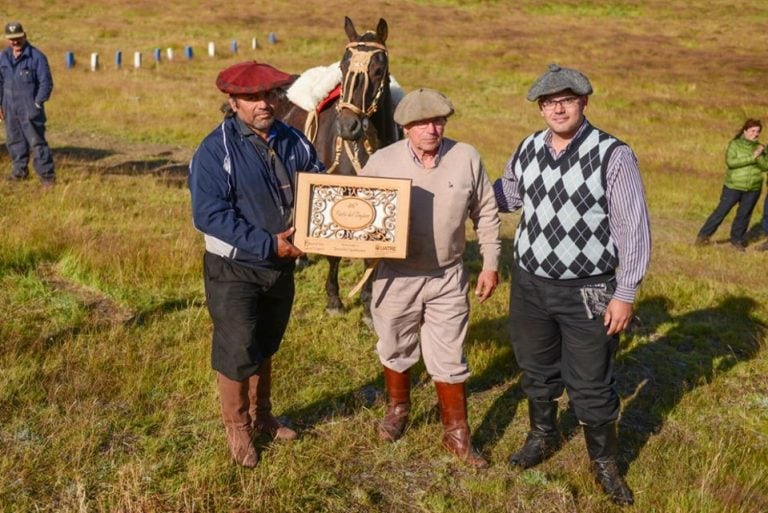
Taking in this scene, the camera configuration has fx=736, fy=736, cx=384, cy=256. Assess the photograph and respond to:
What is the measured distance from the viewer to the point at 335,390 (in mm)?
5125

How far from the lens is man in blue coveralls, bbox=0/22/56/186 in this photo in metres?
9.93

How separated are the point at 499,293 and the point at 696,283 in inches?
94.3

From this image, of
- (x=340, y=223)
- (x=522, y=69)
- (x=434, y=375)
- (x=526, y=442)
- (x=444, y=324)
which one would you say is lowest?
(x=522, y=69)

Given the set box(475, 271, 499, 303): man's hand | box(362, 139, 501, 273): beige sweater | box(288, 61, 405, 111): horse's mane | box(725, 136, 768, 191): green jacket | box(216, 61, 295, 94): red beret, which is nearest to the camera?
box(216, 61, 295, 94): red beret

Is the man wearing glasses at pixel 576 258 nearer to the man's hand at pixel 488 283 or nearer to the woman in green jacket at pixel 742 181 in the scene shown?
the man's hand at pixel 488 283

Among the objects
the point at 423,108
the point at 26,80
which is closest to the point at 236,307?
the point at 423,108

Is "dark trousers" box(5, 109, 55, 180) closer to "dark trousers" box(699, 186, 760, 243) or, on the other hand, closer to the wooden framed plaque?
the wooden framed plaque

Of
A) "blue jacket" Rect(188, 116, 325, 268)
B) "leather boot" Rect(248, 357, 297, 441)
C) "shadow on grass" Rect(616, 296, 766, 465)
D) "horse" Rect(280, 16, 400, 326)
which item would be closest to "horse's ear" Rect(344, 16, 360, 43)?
"horse" Rect(280, 16, 400, 326)

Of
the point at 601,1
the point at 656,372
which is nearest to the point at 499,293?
the point at 656,372

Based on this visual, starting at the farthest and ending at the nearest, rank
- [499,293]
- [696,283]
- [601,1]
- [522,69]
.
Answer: [601,1]
[522,69]
[696,283]
[499,293]

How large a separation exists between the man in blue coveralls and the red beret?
7.35 m

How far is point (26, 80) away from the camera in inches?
392

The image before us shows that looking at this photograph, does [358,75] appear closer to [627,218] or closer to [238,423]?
[627,218]

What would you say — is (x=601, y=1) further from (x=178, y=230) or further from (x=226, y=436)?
(x=226, y=436)
